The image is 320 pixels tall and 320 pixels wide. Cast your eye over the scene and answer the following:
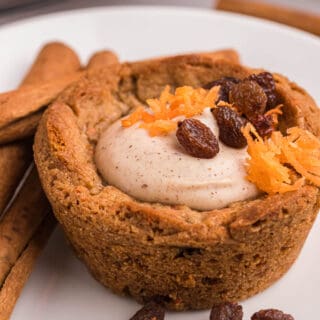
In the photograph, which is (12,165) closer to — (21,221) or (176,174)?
(21,221)

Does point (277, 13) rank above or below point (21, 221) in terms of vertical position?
above

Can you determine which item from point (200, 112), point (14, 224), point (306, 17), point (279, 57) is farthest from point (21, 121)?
point (306, 17)

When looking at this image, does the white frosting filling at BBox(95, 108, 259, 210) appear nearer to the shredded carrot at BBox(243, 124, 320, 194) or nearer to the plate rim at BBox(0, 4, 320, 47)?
the shredded carrot at BBox(243, 124, 320, 194)

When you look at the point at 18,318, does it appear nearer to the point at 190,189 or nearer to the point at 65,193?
the point at 65,193

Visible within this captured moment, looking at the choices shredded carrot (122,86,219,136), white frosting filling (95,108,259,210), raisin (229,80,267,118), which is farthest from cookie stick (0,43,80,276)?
raisin (229,80,267,118)

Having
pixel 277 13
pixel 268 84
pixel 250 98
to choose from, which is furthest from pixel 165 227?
pixel 277 13

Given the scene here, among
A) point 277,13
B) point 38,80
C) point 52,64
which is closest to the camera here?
point 38,80
